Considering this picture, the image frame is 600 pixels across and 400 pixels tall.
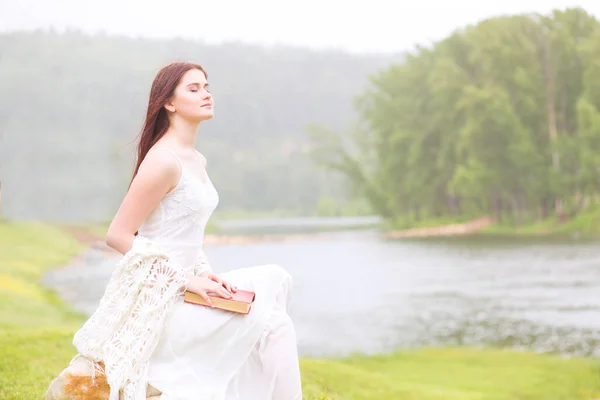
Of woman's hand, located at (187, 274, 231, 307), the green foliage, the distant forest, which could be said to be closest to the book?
woman's hand, located at (187, 274, 231, 307)

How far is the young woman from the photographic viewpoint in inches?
87.5

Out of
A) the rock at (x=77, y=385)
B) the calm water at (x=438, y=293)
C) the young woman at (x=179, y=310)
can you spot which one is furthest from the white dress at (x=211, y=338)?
the calm water at (x=438, y=293)

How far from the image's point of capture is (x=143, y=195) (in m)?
2.22

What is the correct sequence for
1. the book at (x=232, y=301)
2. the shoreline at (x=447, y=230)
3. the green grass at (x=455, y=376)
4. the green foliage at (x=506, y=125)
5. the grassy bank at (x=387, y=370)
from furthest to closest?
the shoreline at (x=447, y=230), the green foliage at (x=506, y=125), the green grass at (x=455, y=376), the grassy bank at (x=387, y=370), the book at (x=232, y=301)

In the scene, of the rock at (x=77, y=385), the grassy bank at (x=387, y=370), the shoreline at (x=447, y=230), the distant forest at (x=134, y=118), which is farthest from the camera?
the distant forest at (x=134, y=118)

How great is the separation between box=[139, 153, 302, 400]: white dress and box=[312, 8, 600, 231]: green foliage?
1948 centimetres

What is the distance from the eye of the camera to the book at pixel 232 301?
2.21 metres

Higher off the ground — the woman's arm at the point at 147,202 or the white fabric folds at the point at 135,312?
the woman's arm at the point at 147,202

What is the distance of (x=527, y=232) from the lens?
70.5 ft

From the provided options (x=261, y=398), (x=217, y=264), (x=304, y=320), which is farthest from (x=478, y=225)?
(x=261, y=398)

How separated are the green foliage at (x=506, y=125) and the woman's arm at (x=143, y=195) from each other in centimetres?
1956

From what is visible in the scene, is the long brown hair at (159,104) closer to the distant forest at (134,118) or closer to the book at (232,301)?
the book at (232,301)

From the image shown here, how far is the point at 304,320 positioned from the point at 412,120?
555 inches

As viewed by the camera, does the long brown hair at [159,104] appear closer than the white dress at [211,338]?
No
